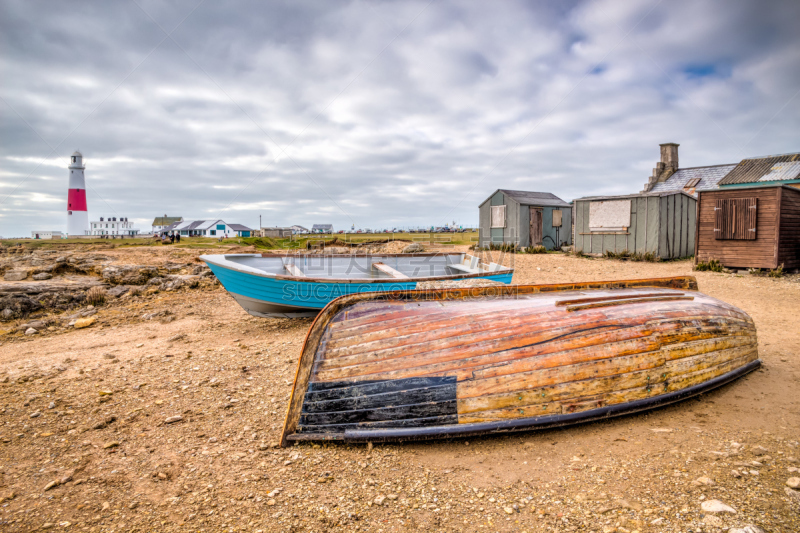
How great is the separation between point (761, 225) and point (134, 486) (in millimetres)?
18158

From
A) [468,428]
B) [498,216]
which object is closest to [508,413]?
[468,428]

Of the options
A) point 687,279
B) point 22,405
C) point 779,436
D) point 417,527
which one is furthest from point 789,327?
point 22,405

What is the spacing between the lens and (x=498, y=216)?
24875 mm

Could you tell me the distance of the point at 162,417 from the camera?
4.21m

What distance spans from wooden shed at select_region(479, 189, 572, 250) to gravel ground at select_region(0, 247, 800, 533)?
18.7 m

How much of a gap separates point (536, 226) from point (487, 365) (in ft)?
72.7

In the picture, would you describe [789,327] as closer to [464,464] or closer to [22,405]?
[464,464]

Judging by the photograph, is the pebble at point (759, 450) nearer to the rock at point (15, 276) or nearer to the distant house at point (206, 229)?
the rock at point (15, 276)

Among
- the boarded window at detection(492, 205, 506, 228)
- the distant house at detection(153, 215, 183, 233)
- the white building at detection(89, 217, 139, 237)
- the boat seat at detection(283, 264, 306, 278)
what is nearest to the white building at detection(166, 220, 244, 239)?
the distant house at detection(153, 215, 183, 233)

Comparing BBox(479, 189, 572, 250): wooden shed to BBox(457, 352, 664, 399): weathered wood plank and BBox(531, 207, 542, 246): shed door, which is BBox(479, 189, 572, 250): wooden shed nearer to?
BBox(531, 207, 542, 246): shed door

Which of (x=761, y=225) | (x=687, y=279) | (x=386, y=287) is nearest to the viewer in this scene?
(x=687, y=279)

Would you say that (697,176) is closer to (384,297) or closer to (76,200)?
(384,297)

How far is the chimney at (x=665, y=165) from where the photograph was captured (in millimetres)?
28000

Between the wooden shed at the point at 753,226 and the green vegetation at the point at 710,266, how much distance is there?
0.67 ft
